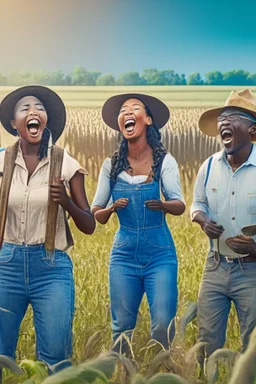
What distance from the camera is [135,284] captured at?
400cm

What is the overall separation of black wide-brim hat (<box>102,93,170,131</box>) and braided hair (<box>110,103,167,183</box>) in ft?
0.10

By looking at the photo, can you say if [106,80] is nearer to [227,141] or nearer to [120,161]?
[120,161]

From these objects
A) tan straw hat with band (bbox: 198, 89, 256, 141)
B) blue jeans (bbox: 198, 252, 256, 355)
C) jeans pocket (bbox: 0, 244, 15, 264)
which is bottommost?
blue jeans (bbox: 198, 252, 256, 355)

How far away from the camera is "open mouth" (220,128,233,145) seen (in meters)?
3.91

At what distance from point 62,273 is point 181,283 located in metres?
0.72

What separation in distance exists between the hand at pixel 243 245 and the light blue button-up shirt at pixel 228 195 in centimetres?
4

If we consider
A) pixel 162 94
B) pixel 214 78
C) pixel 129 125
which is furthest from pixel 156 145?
pixel 214 78

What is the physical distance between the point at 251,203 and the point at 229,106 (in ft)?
1.64

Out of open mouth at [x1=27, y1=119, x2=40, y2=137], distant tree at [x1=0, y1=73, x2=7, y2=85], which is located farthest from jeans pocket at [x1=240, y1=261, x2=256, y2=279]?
distant tree at [x1=0, y1=73, x2=7, y2=85]

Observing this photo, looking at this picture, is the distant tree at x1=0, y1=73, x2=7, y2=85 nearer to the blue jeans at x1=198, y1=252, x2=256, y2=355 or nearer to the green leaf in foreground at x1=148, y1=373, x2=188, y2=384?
the blue jeans at x1=198, y1=252, x2=256, y2=355

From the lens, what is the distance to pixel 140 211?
3.99 metres

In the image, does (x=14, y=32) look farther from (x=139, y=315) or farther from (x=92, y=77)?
(x=139, y=315)

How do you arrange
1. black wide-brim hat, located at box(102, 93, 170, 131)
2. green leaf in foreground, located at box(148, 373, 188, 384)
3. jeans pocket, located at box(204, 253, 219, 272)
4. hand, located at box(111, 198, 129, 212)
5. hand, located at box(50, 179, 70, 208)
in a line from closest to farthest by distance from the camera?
1. green leaf in foreground, located at box(148, 373, 188, 384)
2. hand, located at box(50, 179, 70, 208)
3. jeans pocket, located at box(204, 253, 219, 272)
4. hand, located at box(111, 198, 129, 212)
5. black wide-brim hat, located at box(102, 93, 170, 131)

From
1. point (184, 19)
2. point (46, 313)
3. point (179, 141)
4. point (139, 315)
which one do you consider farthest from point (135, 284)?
point (184, 19)
